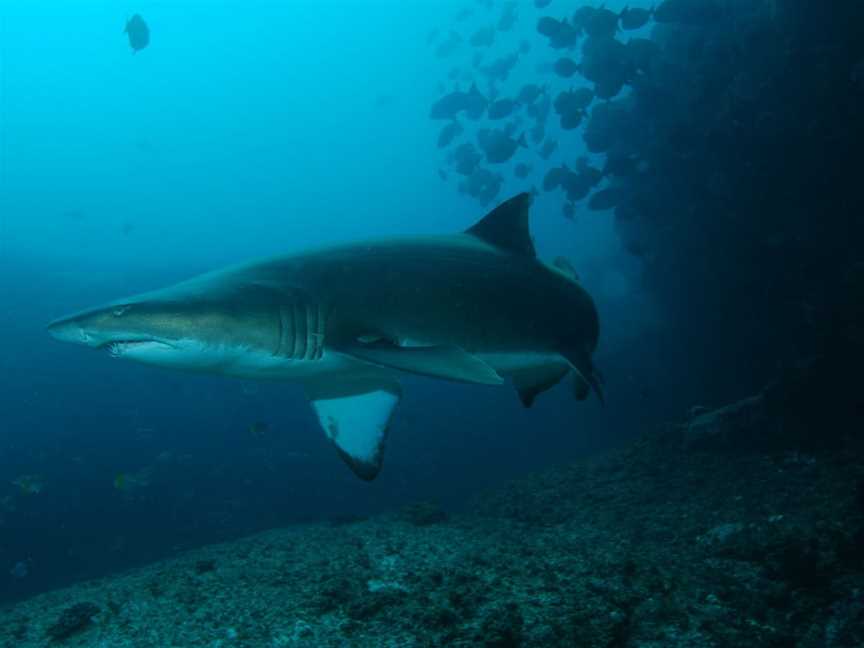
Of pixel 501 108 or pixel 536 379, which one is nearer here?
pixel 536 379

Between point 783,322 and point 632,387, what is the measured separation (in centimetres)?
672

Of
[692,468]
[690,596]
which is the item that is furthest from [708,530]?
[692,468]

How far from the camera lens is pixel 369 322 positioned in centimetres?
354

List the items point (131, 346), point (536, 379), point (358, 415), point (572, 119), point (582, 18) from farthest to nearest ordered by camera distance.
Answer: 1. point (572, 119)
2. point (582, 18)
3. point (536, 379)
4. point (358, 415)
5. point (131, 346)

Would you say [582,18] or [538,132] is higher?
[582,18]

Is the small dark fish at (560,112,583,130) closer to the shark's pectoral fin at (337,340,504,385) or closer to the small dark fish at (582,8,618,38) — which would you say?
the small dark fish at (582,8,618,38)

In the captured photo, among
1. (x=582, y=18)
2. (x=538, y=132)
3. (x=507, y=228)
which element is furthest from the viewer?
(x=538, y=132)

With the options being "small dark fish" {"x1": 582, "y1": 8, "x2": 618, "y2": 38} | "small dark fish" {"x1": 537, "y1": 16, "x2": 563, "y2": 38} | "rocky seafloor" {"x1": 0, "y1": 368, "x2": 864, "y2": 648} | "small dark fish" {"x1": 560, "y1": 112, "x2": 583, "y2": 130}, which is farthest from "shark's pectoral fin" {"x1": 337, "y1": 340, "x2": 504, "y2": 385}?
"small dark fish" {"x1": 537, "y1": 16, "x2": 563, "y2": 38}

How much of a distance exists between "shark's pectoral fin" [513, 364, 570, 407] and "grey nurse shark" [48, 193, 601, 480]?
3 centimetres

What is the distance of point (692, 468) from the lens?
6.78 m

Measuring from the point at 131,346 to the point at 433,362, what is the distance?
1803 mm

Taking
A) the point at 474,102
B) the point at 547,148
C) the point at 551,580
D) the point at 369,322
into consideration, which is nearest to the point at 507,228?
the point at 369,322

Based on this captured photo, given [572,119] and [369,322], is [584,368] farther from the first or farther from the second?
[572,119]

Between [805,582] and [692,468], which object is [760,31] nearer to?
[692,468]
